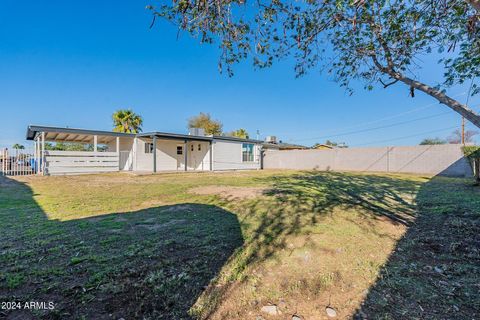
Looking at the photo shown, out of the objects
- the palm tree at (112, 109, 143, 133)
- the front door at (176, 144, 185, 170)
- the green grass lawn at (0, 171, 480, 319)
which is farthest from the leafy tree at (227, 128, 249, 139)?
the green grass lawn at (0, 171, 480, 319)

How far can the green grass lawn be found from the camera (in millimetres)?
1782

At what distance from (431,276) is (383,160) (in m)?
17.1

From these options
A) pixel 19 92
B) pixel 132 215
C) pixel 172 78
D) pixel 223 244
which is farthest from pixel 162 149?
pixel 223 244

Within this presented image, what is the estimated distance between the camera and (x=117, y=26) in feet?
34.7

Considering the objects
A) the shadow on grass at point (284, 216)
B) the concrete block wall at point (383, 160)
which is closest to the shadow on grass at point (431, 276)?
the shadow on grass at point (284, 216)

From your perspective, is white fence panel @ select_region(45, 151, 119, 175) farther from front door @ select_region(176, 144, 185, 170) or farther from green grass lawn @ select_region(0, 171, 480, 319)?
green grass lawn @ select_region(0, 171, 480, 319)

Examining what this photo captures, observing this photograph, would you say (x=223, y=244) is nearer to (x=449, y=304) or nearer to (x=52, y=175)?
(x=449, y=304)

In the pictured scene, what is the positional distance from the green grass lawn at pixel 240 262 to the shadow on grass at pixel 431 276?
0.01 metres

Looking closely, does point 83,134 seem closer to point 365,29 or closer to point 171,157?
point 171,157

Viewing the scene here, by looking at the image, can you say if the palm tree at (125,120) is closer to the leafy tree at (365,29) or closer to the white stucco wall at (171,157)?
the white stucco wall at (171,157)

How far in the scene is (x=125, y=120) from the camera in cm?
2377

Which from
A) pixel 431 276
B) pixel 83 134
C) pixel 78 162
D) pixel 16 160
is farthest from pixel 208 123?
pixel 431 276

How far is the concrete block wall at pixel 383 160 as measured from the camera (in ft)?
44.3

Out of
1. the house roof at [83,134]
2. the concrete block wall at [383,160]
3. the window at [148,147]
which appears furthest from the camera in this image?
the window at [148,147]
